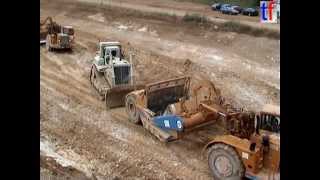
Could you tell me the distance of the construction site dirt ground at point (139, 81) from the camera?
1326 centimetres

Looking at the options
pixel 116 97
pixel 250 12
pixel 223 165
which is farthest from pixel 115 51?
pixel 250 12

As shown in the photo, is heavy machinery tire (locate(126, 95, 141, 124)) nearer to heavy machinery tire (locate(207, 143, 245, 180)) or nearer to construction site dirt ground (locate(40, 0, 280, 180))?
construction site dirt ground (locate(40, 0, 280, 180))

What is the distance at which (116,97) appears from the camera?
1759cm

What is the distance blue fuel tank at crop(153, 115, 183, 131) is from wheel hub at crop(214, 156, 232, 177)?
2.17 metres

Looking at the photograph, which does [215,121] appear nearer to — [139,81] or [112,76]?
[112,76]

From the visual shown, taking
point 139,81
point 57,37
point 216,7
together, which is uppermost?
point 216,7

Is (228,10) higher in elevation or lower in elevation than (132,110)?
higher

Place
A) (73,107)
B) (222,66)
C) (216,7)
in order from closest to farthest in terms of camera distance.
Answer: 1. (73,107)
2. (222,66)
3. (216,7)

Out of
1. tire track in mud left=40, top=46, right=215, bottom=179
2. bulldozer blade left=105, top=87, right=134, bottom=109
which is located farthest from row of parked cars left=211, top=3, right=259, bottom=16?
Answer: bulldozer blade left=105, top=87, right=134, bottom=109

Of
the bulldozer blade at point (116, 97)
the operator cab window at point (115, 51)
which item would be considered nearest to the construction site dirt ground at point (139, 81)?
the bulldozer blade at point (116, 97)

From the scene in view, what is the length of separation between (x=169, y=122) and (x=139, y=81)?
7299 mm

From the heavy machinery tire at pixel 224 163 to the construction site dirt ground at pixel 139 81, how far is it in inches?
30.1

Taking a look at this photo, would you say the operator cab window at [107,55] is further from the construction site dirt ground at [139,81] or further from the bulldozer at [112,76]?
the construction site dirt ground at [139,81]
